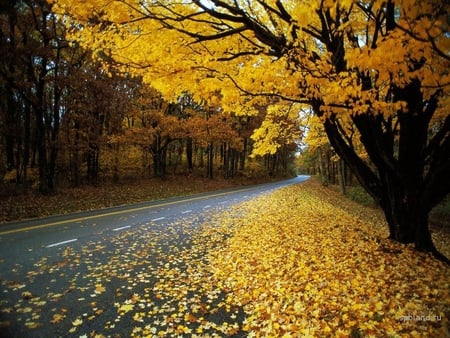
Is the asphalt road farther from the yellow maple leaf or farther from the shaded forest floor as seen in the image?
the shaded forest floor

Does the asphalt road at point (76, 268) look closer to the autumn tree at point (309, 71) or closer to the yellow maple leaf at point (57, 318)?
the yellow maple leaf at point (57, 318)

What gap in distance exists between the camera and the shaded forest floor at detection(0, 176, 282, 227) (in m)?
13.7

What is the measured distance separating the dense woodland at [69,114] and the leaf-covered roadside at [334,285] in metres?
6.05

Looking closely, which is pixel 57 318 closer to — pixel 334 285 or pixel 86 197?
pixel 334 285

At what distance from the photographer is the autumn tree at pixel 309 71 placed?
4.77m

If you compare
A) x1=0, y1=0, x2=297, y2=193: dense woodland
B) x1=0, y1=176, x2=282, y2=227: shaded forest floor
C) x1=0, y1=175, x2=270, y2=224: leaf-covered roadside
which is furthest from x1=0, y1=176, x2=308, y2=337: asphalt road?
x1=0, y1=0, x2=297, y2=193: dense woodland

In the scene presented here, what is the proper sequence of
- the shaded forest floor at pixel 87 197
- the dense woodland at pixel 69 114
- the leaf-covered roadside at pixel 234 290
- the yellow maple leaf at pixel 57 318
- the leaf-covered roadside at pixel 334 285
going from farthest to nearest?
the dense woodland at pixel 69 114 → the shaded forest floor at pixel 87 197 → the yellow maple leaf at pixel 57 318 → the leaf-covered roadside at pixel 234 290 → the leaf-covered roadside at pixel 334 285

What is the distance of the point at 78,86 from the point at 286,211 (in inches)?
594

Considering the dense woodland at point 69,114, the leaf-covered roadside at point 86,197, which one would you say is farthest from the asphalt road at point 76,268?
the dense woodland at point 69,114

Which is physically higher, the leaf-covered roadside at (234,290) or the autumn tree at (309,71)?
the autumn tree at (309,71)

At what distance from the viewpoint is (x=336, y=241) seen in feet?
24.6

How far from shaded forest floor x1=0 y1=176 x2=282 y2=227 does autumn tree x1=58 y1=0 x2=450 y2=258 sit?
35.9 ft

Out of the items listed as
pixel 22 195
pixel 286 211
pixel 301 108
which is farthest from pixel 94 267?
pixel 22 195

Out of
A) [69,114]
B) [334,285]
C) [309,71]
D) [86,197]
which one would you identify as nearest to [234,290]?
[334,285]
